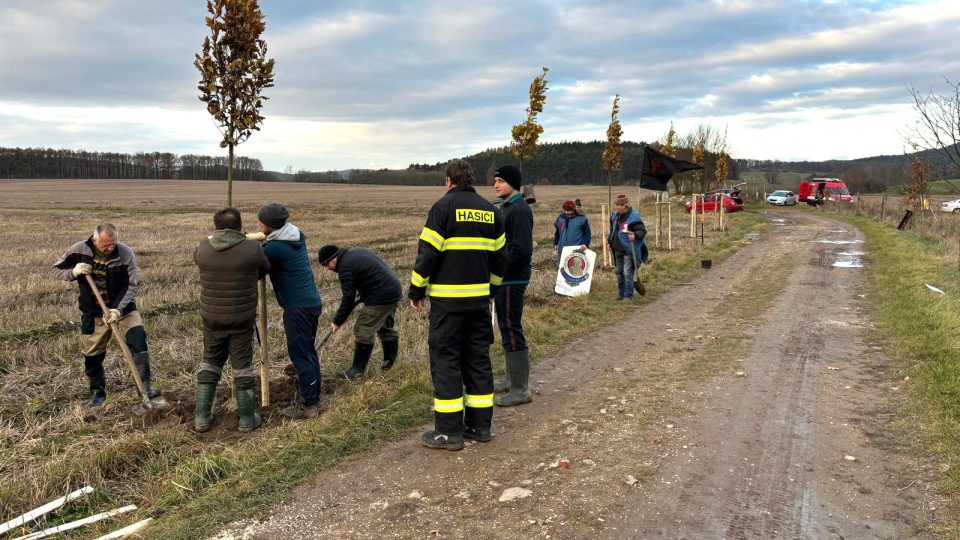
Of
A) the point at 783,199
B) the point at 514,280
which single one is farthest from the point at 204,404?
the point at 783,199

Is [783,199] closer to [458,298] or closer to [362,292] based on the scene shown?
[362,292]

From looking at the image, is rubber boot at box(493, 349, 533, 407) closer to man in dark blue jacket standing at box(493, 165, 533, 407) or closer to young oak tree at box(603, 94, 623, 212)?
man in dark blue jacket standing at box(493, 165, 533, 407)

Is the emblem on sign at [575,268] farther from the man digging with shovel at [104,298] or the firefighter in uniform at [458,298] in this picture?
the man digging with shovel at [104,298]

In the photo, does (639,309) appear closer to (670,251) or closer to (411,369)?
(411,369)

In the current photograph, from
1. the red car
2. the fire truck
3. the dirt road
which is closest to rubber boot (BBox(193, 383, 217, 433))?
the dirt road

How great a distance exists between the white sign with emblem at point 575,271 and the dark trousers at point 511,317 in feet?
17.6

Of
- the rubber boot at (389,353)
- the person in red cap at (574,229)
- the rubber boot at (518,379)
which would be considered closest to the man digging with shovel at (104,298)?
the rubber boot at (389,353)

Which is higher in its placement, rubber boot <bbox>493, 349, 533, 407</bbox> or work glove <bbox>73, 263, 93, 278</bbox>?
work glove <bbox>73, 263, 93, 278</bbox>

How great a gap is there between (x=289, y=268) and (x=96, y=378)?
241cm

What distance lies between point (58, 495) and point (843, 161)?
15144 cm

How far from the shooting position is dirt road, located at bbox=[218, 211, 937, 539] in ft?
12.7

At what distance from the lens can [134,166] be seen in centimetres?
12312

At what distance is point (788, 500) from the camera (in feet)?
13.5

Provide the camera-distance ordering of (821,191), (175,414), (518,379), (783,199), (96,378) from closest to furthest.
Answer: (175,414) → (518,379) → (96,378) → (821,191) → (783,199)
